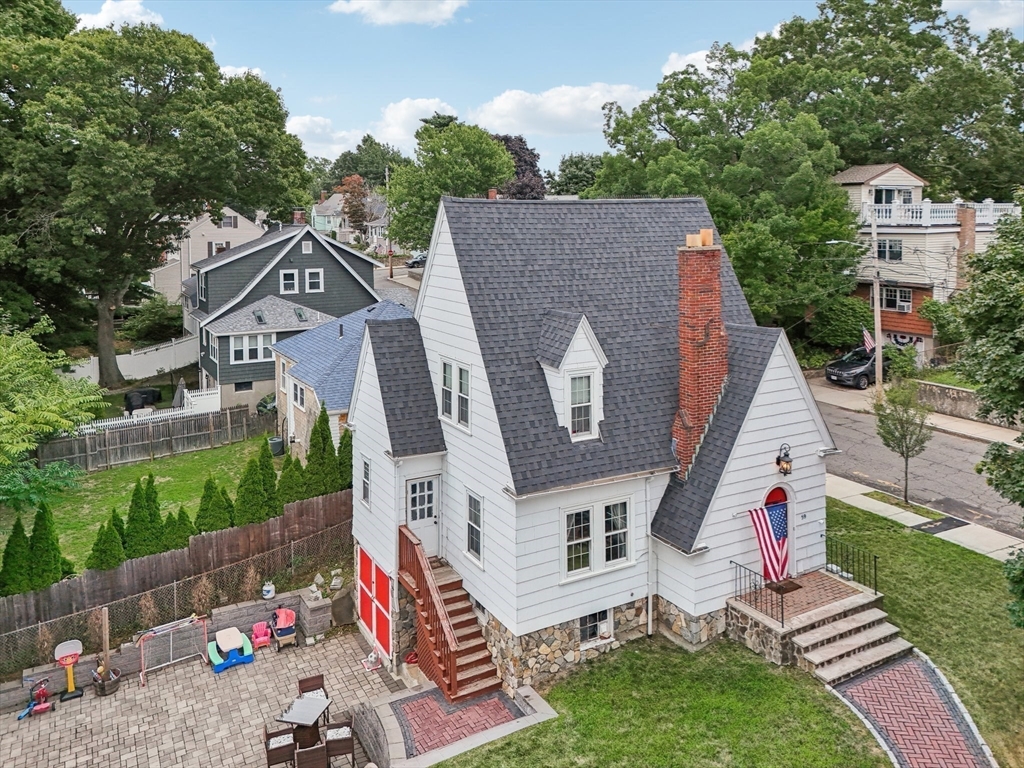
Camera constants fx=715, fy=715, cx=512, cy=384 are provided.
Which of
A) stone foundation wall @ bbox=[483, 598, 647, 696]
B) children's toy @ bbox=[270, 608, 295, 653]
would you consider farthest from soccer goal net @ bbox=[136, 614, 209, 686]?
stone foundation wall @ bbox=[483, 598, 647, 696]

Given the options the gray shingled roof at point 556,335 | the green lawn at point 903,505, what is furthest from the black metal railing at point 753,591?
the green lawn at point 903,505

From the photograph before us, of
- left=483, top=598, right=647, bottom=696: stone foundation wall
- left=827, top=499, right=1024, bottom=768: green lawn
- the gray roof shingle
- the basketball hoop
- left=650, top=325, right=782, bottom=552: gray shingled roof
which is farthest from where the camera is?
the gray roof shingle

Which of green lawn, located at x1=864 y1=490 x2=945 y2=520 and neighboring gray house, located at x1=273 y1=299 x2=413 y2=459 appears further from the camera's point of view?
neighboring gray house, located at x1=273 y1=299 x2=413 y2=459

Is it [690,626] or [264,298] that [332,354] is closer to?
[264,298]

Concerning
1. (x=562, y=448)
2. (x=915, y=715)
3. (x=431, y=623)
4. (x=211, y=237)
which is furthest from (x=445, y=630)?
(x=211, y=237)

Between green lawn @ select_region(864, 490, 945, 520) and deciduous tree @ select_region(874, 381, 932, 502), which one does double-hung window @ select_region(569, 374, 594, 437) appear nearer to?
deciduous tree @ select_region(874, 381, 932, 502)

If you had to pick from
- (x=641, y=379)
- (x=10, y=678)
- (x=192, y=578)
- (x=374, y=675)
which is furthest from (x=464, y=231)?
(x=10, y=678)
